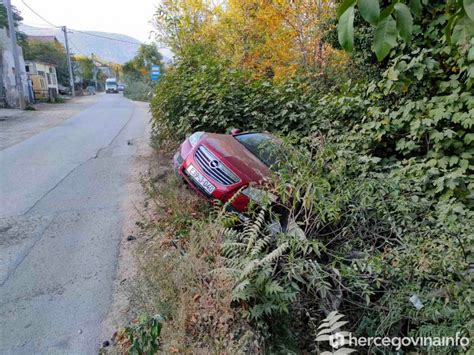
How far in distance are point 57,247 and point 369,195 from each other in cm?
361

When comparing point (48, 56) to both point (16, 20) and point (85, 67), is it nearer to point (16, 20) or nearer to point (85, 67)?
point (16, 20)

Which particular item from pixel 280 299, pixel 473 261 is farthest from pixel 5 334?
pixel 473 261

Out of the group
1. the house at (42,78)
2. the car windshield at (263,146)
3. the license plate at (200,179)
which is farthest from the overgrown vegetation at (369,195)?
the house at (42,78)

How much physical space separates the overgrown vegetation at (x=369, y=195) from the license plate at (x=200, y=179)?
0.55 metres

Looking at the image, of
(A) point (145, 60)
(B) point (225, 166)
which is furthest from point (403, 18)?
(A) point (145, 60)

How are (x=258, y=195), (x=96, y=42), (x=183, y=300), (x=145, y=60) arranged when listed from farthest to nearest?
(x=96, y=42), (x=145, y=60), (x=258, y=195), (x=183, y=300)

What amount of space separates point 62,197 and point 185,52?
15.8 feet

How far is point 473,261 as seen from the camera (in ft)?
8.79

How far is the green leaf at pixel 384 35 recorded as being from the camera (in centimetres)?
85

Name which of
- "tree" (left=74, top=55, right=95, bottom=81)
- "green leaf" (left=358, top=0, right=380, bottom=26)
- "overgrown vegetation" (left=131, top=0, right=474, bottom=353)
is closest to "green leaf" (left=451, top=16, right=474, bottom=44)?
"overgrown vegetation" (left=131, top=0, right=474, bottom=353)

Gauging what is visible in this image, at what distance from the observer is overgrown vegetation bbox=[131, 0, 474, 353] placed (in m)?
2.34

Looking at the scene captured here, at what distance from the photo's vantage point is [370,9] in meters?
0.80

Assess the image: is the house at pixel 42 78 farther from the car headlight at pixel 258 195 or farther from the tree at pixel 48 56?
the car headlight at pixel 258 195

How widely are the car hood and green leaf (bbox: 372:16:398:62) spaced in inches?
118
